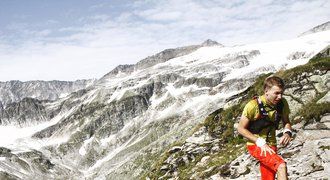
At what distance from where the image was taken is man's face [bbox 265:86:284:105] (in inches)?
436

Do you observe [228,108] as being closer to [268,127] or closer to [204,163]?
[204,163]

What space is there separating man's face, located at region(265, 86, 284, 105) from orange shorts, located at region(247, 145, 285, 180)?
1123mm

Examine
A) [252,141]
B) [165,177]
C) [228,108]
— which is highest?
[252,141]

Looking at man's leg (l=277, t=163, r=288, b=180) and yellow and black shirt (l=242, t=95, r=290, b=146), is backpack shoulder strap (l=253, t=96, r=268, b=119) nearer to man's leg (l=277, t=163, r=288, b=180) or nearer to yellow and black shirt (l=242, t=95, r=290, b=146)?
yellow and black shirt (l=242, t=95, r=290, b=146)

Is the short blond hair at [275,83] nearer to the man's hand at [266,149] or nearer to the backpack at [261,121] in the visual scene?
the backpack at [261,121]

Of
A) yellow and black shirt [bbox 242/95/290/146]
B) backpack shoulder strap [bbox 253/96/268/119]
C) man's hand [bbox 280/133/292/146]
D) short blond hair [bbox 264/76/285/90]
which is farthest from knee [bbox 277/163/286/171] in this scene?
short blond hair [bbox 264/76/285/90]

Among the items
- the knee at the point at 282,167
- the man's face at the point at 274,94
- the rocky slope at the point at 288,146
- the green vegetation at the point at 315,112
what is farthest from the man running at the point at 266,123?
the green vegetation at the point at 315,112

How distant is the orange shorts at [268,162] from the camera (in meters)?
10.7

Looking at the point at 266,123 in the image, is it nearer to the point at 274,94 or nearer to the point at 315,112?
the point at 274,94

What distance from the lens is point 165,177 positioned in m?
32.5

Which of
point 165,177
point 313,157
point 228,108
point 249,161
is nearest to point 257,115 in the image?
point 313,157

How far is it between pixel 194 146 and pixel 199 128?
3.60m

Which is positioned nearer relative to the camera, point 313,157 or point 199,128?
point 313,157

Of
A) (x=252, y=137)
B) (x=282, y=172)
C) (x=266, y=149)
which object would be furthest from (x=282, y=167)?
(x=252, y=137)
